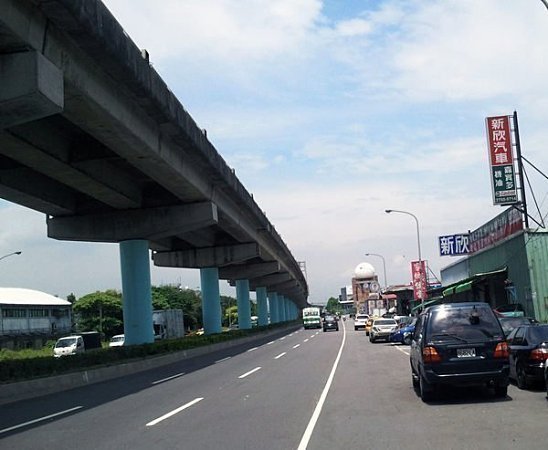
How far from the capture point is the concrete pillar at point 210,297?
52.4m

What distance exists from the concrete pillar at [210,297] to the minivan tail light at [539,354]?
133 feet

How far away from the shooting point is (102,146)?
22.5 metres

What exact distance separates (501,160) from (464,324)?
25.2m

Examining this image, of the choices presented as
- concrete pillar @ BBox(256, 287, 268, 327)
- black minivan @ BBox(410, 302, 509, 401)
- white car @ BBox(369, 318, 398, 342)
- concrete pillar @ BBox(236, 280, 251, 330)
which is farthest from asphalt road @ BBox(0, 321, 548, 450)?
concrete pillar @ BBox(256, 287, 268, 327)

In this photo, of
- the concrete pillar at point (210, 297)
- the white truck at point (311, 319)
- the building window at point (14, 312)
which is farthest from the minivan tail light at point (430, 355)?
the white truck at point (311, 319)

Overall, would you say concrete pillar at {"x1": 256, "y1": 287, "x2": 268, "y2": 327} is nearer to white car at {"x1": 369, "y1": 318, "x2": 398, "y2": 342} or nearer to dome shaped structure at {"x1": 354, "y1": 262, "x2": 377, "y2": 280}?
white car at {"x1": 369, "y1": 318, "x2": 398, "y2": 342}

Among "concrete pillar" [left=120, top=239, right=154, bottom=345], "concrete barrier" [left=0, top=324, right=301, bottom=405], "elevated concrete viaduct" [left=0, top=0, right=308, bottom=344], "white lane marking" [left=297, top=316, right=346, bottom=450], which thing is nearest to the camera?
"white lane marking" [left=297, top=316, right=346, bottom=450]

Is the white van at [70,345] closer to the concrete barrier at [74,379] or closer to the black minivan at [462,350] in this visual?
the concrete barrier at [74,379]

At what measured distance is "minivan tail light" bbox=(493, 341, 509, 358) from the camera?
12.2 metres

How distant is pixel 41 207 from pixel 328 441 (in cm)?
2218

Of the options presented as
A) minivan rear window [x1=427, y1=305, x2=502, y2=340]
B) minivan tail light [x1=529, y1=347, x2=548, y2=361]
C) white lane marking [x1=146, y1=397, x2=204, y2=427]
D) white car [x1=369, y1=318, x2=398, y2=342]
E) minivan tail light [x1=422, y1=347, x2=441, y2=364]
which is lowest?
white car [x1=369, y1=318, x2=398, y2=342]

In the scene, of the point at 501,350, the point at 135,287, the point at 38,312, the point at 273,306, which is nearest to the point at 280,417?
the point at 501,350

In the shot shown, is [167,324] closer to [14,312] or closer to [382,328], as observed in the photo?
[14,312]

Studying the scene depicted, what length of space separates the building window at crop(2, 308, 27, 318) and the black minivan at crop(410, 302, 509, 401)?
67.6 metres
